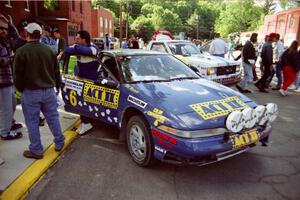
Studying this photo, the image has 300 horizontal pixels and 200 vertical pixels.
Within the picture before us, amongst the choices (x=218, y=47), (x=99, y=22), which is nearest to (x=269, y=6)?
(x=99, y=22)

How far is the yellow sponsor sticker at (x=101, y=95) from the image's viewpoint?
14.1 feet

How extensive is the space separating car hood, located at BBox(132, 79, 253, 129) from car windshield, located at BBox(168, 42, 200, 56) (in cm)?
472

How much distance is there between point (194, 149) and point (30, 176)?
2.02 m

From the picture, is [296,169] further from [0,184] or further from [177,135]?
[0,184]

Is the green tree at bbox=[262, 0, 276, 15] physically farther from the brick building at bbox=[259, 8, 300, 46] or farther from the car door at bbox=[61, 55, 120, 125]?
the car door at bbox=[61, 55, 120, 125]

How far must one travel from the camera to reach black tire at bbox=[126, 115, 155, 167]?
3.64 m

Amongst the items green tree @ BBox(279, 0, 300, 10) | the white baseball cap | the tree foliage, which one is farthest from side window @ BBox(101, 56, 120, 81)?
the tree foliage

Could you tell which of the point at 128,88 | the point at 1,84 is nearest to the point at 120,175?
the point at 128,88

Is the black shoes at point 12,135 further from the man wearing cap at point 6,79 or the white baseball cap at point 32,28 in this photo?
→ the white baseball cap at point 32,28

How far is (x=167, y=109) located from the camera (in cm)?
347

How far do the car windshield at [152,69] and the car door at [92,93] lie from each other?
0.91 ft

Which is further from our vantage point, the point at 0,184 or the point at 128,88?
the point at 128,88

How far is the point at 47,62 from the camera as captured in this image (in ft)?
12.4

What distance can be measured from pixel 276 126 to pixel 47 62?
4.48 m
